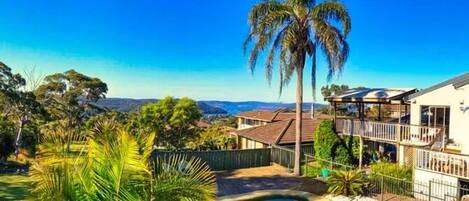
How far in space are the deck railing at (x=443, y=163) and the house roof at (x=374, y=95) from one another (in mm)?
4901

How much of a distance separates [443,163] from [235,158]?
38.7 ft

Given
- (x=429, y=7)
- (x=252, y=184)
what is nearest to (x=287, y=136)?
(x=252, y=184)

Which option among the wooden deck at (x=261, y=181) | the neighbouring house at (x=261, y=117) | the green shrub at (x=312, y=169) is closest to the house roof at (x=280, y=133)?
the wooden deck at (x=261, y=181)

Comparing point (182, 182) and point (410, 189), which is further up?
point (182, 182)

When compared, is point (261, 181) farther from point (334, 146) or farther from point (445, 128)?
point (445, 128)

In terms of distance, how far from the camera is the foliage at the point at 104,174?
3.59 metres

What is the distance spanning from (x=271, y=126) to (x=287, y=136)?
2.94 metres

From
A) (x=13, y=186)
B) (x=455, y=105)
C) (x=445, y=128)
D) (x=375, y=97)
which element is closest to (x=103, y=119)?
(x=13, y=186)

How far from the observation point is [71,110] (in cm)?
4641

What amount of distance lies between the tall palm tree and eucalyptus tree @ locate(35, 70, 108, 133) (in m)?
28.8

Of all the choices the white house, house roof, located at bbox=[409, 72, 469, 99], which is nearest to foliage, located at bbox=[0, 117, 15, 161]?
the white house

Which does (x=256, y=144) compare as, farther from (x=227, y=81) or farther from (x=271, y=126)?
(x=227, y=81)

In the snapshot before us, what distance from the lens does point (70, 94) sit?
46.0m

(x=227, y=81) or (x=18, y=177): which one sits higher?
(x=227, y=81)
